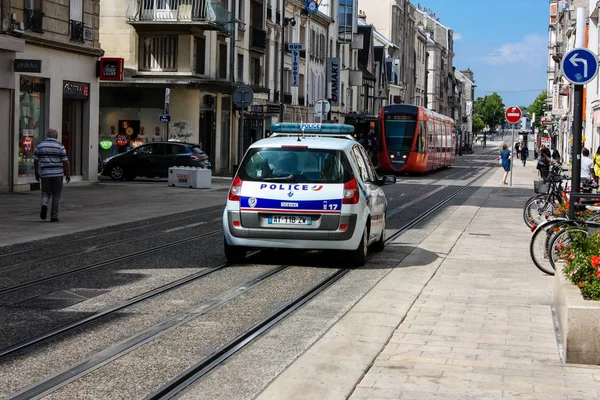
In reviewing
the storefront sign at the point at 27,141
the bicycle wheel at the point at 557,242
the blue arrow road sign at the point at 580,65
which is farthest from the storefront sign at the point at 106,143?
the bicycle wheel at the point at 557,242

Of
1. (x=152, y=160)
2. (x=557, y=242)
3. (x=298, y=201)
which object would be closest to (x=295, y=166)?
(x=298, y=201)

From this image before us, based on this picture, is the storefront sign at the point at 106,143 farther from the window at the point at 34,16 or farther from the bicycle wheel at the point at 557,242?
the bicycle wheel at the point at 557,242

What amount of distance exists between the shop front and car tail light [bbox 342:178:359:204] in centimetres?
1596

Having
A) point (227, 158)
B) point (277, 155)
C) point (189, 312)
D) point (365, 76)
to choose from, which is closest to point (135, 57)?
point (227, 158)

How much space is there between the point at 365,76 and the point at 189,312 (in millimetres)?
83221

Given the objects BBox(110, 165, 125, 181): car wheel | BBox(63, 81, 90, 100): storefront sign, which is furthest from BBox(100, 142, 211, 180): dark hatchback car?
BBox(63, 81, 90, 100): storefront sign

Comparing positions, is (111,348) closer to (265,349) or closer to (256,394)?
(265,349)

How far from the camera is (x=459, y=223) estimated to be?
21391 millimetres

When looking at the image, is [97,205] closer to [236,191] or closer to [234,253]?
[234,253]

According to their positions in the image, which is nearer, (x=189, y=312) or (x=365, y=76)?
(x=189, y=312)

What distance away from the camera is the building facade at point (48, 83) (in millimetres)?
27453

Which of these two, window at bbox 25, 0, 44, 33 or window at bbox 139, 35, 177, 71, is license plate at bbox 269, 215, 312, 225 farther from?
window at bbox 139, 35, 177, 71

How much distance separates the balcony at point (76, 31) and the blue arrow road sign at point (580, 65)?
2121 centimetres

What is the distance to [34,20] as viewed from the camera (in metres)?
28.7
